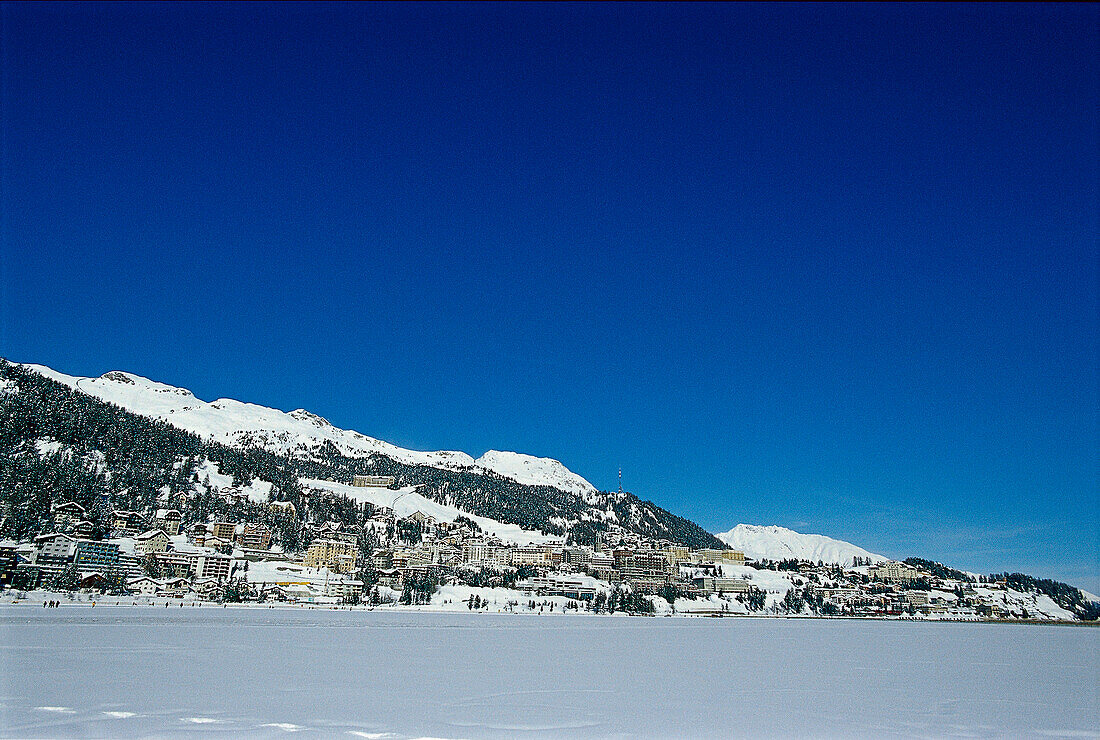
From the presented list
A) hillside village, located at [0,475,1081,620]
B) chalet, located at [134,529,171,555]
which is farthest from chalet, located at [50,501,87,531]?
chalet, located at [134,529,171,555]

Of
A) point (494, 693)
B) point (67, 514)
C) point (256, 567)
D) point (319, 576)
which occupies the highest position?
point (67, 514)

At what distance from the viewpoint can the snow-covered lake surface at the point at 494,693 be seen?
15.5 meters

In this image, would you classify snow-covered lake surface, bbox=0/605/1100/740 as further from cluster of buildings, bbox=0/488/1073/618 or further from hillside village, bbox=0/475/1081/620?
A: cluster of buildings, bbox=0/488/1073/618

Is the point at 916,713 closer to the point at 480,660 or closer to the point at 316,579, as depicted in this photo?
the point at 480,660

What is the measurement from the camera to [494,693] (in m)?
21.0

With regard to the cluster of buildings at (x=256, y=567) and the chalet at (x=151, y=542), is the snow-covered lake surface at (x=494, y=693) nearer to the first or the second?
the cluster of buildings at (x=256, y=567)

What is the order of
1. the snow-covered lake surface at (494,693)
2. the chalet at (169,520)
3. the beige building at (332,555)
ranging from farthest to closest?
1. the beige building at (332,555)
2. the chalet at (169,520)
3. the snow-covered lake surface at (494,693)

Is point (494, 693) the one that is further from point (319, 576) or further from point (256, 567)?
point (256, 567)

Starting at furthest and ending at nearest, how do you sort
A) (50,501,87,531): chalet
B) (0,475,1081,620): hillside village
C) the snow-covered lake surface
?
(50,501,87,531): chalet
(0,475,1081,620): hillside village
the snow-covered lake surface

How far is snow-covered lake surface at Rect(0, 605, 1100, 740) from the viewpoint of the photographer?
15.5 m

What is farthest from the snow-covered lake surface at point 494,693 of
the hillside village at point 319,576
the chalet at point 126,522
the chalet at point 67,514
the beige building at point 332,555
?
the beige building at point 332,555

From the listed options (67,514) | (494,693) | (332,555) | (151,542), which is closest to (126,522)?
(151,542)

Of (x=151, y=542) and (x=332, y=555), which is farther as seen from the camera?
(x=332, y=555)

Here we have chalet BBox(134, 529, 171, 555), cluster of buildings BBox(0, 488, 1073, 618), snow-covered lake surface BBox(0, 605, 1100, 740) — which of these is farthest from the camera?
chalet BBox(134, 529, 171, 555)
